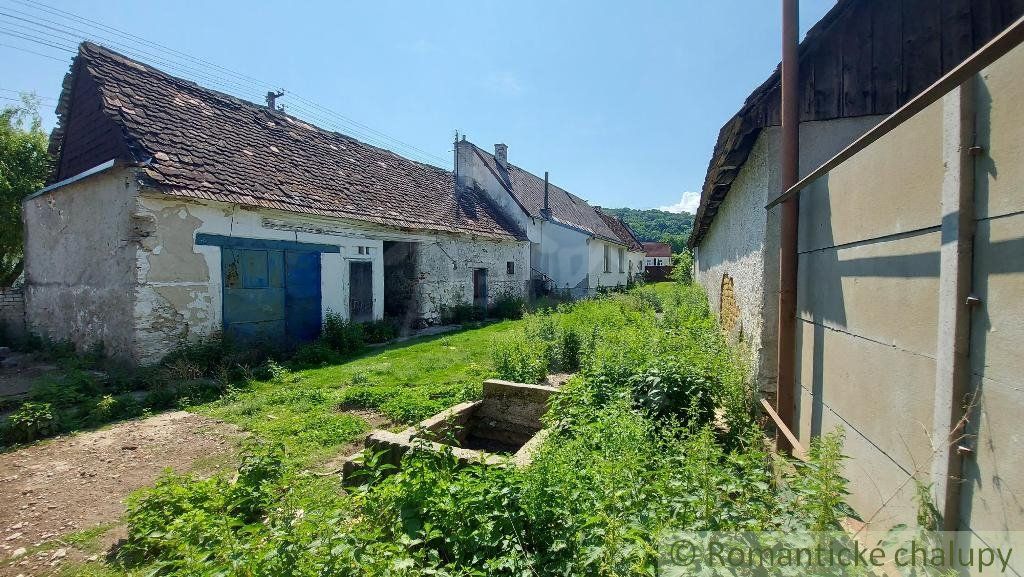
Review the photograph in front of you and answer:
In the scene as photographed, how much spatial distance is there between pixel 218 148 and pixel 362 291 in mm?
4741

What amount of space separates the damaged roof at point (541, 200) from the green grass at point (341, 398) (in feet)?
42.2

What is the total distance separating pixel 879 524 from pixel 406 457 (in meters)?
2.93

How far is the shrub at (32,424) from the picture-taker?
503cm

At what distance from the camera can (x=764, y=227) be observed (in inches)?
173

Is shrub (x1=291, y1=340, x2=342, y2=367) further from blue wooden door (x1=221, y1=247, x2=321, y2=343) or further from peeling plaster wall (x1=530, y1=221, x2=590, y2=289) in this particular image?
peeling plaster wall (x1=530, y1=221, x2=590, y2=289)

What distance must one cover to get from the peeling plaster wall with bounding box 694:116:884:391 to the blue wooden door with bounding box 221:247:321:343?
350 inches

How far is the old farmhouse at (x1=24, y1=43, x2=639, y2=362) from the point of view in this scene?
25.6 ft

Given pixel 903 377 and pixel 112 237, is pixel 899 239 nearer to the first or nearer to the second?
pixel 903 377

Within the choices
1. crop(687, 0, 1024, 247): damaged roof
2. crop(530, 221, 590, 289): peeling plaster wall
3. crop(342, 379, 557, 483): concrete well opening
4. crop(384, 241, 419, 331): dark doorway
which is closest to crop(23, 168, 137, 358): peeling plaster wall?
crop(342, 379, 557, 483): concrete well opening

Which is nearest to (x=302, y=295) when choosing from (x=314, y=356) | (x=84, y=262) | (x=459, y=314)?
(x=314, y=356)

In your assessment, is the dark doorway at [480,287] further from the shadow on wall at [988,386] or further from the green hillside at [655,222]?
the green hillside at [655,222]

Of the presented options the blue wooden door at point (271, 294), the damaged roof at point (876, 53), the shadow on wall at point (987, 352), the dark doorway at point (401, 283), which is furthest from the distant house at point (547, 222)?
the shadow on wall at point (987, 352)

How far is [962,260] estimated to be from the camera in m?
1.79

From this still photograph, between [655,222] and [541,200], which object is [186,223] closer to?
[541,200]
